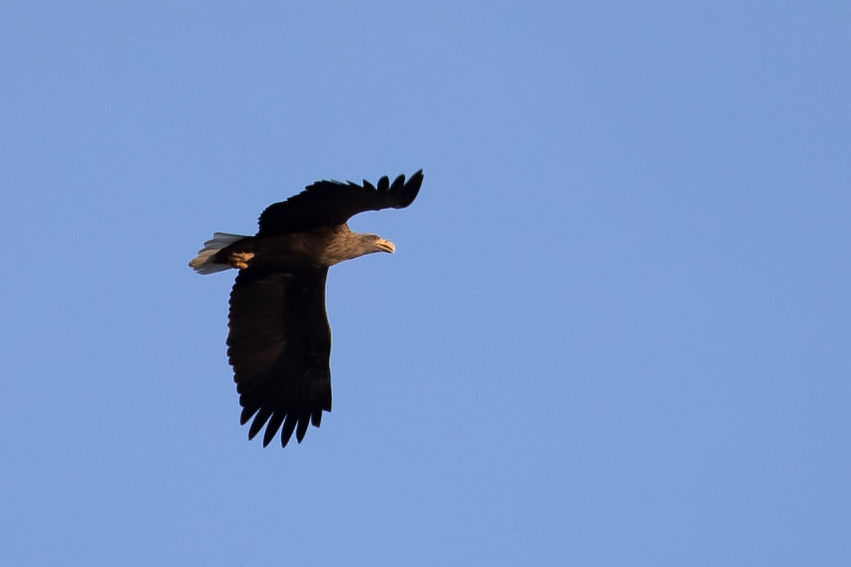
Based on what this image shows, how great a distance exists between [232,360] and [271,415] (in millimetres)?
683

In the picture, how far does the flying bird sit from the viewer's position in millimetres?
11273

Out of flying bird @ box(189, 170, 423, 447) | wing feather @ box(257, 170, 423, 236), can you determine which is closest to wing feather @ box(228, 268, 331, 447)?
flying bird @ box(189, 170, 423, 447)

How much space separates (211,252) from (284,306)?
3.26 ft

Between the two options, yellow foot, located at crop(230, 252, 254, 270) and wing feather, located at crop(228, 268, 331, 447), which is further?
wing feather, located at crop(228, 268, 331, 447)

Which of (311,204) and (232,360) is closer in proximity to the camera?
(311,204)

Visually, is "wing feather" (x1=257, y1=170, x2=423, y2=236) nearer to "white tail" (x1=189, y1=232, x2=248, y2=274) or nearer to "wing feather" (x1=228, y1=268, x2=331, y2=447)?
"white tail" (x1=189, y1=232, x2=248, y2=274)

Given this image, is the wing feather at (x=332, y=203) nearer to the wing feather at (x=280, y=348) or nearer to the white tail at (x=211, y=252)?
the white tail at (x=211, y=252)

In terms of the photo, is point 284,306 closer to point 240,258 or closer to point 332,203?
point 240,258

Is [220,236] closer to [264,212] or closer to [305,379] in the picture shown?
[264,212]

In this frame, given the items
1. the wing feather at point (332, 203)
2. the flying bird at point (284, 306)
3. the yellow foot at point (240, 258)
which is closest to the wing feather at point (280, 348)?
the flying bird at point (284, 306)

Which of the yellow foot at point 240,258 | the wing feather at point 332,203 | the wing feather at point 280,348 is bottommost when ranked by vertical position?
the wing feather at point 280,348

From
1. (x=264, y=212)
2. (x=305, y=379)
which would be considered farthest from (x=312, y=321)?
(x=264, y=212)

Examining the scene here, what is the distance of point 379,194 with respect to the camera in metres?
10.3

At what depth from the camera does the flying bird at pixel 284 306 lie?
1127 centimetres
